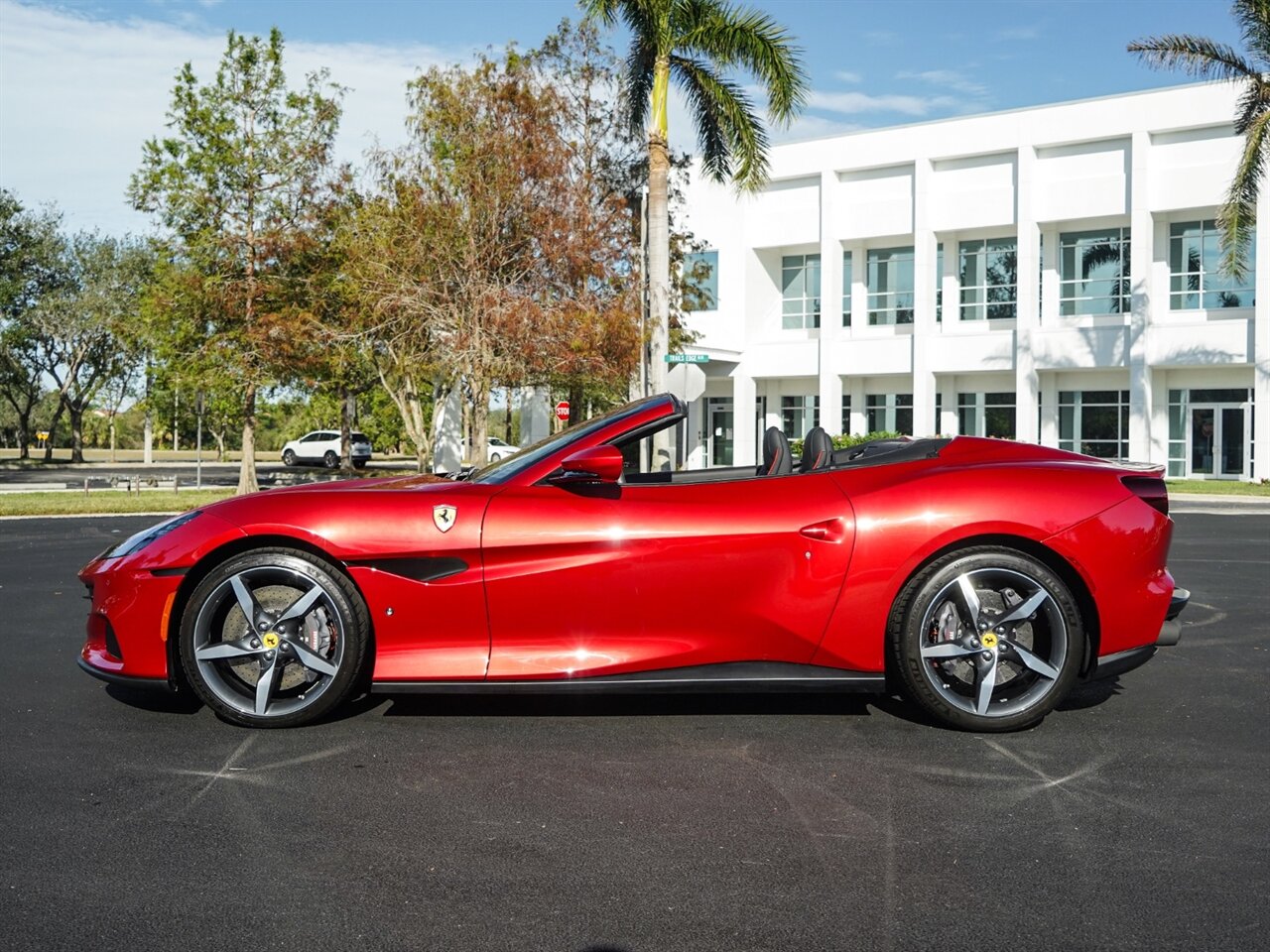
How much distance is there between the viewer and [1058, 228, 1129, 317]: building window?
37.6 m

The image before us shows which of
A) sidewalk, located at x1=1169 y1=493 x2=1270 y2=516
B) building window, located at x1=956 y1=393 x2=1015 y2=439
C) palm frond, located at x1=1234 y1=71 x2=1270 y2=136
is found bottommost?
sidewalk, located at x1=1169 y1=493 x2=1270 y2=516

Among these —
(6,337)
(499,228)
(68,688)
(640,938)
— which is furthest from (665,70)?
(6,337)

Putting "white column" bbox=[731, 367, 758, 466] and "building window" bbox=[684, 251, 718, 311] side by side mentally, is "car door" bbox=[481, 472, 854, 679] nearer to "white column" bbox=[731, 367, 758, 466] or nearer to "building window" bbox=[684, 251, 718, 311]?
"building window" bbox=[684, 251, 718, 311]

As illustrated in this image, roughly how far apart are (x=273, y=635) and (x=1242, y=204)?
28368 mm

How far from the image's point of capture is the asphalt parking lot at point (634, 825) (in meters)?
3.00

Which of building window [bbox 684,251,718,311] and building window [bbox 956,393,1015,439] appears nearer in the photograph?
building window [bbox 956,393,1015,439]

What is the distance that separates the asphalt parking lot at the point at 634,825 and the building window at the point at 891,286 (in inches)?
A: 1454

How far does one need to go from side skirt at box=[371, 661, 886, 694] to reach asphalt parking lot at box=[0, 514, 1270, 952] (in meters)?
0.23

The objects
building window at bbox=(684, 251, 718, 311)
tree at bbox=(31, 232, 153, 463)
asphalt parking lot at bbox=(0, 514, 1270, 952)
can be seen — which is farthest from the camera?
tree at bbox=(31, 232, 153, 463)

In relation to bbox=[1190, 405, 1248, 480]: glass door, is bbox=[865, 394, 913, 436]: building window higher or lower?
higher

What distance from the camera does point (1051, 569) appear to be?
4.95 metres

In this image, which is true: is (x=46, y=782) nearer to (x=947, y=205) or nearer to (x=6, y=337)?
(x=947, y=205)

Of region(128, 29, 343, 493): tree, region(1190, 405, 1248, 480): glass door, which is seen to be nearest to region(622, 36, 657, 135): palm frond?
region(128, 29, 343, 493): tree

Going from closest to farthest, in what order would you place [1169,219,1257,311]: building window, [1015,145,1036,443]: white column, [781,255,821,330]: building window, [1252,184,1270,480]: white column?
1. [1252,184,1270,480]: white column
2. [1169,219,1257,311]: building window
3. [1015,145,1036,443]: white column
4. [781,255,821,330]: building window
